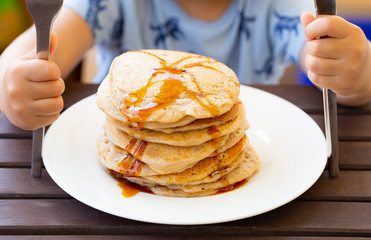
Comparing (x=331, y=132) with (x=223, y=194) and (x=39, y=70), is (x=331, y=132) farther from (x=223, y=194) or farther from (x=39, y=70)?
(x=39, y=70)

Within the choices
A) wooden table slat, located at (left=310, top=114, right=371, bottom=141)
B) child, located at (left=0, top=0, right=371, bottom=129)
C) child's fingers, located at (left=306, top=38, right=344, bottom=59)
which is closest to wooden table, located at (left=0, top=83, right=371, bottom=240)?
wooden table slat, located at (left=310, top=114, right=371, bottom=141)

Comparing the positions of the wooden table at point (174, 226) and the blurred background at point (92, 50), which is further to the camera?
the blurred background at point (92, 50)

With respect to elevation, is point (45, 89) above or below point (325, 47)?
below

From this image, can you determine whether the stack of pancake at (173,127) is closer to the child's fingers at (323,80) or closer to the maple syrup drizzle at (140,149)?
the maple syrup drizzle at (140,149)

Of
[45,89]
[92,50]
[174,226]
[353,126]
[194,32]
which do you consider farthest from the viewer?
[92,50]

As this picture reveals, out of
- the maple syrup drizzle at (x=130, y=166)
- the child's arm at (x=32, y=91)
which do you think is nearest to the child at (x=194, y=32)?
the child's arm at (x=32, y=91)

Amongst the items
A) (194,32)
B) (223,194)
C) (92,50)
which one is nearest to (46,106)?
(223,194)

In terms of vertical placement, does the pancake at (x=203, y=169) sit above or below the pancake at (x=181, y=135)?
below
